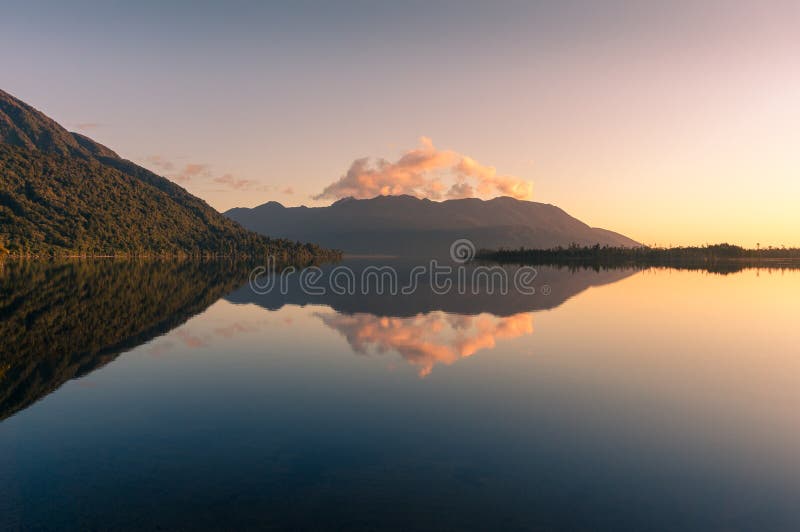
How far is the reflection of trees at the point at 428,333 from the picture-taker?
28500 millimetres

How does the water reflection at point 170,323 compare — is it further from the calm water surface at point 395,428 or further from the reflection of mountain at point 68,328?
the calm water surface at point 395,428

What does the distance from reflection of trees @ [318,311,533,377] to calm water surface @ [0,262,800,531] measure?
297 millimetres

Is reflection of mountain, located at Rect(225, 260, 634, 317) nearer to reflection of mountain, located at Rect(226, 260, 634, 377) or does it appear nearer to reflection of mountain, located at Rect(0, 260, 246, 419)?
reflection of mountain, located at Rect(226, 260, 634, 377)

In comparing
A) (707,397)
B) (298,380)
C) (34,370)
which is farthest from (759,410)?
(34,370)

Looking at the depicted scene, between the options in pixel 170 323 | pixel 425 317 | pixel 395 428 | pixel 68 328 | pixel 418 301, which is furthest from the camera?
Result: pixel 418 301

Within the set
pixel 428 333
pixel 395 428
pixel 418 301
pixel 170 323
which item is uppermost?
pixel 418 301

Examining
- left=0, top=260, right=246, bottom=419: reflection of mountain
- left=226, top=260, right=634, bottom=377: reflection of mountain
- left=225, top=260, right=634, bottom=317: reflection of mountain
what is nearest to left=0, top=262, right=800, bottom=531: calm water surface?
left=0, top=260, right=246, bottom=419: reflection of mountain

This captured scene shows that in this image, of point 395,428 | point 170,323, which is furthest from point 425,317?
point 395,428

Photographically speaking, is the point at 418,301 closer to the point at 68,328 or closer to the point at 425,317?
the point at 425,317

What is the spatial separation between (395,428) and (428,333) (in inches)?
A: 749

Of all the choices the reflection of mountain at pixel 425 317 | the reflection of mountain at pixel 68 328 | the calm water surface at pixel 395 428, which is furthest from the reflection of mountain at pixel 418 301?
the calm water surface at pixel 395 428

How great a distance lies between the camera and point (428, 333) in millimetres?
35094

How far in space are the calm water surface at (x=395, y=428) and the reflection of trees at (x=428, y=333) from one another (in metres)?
0.30

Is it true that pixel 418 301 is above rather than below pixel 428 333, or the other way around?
above
